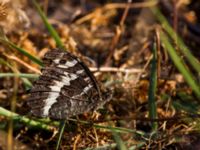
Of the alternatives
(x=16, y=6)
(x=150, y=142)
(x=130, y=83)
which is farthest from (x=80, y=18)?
(x=150, y=142)

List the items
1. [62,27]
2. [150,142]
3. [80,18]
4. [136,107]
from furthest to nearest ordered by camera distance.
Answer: [80,18] < [62,27] < [136,107] < [150,142]

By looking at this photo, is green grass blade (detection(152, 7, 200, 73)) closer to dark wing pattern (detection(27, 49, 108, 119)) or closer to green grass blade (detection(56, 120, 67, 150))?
dark wing pattern (detection(27, 49, 108, 119))

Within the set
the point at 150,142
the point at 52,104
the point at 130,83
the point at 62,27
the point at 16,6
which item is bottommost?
the point at 150,142

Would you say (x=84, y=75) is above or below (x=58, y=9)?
below

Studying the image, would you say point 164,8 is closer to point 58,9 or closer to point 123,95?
point 58,9

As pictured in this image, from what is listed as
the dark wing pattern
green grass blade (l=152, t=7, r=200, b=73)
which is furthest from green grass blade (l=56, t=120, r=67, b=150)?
green grass blade (l=152, t=7, r=200, b=73)

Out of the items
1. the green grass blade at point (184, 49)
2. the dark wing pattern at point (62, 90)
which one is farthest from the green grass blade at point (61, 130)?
the green grass blade at point (184, 49)
